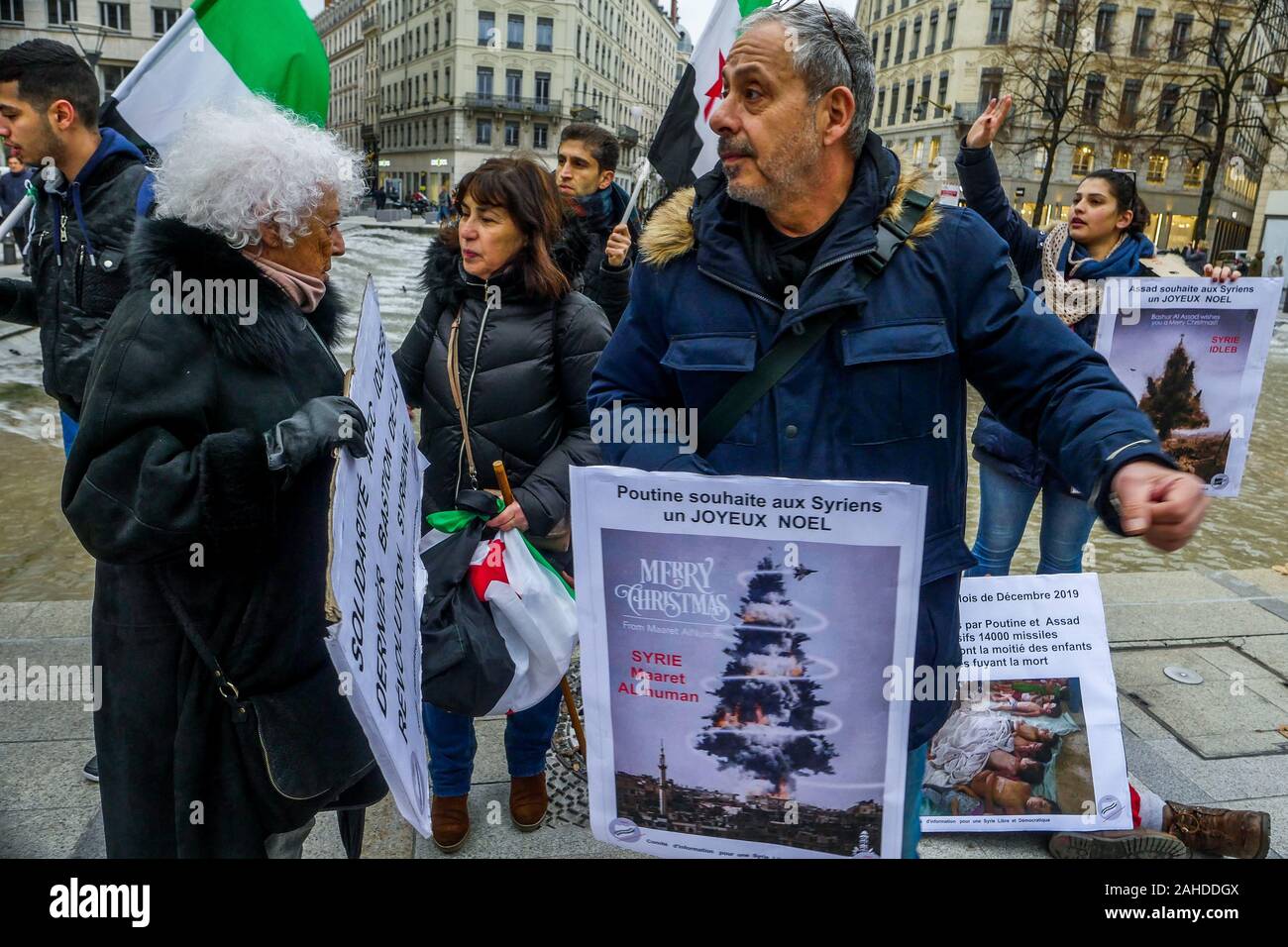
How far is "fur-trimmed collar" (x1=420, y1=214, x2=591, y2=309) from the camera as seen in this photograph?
9.21 ft

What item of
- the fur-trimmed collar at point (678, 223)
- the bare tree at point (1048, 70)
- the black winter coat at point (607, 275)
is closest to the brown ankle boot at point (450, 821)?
the fur-trimmed collar at point (678, 223)

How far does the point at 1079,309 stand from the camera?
381 cm

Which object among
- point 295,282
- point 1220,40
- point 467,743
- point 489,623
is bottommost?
point 467,743

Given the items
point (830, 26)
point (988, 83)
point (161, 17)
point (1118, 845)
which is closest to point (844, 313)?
point (830, 26)

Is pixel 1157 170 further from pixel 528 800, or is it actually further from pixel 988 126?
pixel 528 800

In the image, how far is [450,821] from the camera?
112 inches

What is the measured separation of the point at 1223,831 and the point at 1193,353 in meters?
1.95

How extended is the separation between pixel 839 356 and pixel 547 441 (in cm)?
129

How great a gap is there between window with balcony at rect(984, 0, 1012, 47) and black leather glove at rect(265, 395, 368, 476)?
57.6m

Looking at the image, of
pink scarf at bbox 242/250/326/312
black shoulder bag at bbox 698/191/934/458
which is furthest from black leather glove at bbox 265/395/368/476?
black shoulder bag at bbox 698/191/934/458

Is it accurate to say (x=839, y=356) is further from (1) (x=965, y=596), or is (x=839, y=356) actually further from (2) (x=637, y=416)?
(1) (x=965, y=596)

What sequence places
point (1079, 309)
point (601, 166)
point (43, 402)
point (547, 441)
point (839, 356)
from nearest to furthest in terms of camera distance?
point (839, 356) → point (547, 441) → point (1079, 309) → point (601, 166) → point (43, 402)

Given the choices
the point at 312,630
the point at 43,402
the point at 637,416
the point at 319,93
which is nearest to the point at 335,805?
the point at 312,630

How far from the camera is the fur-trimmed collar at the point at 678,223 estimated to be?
1.85 meters
